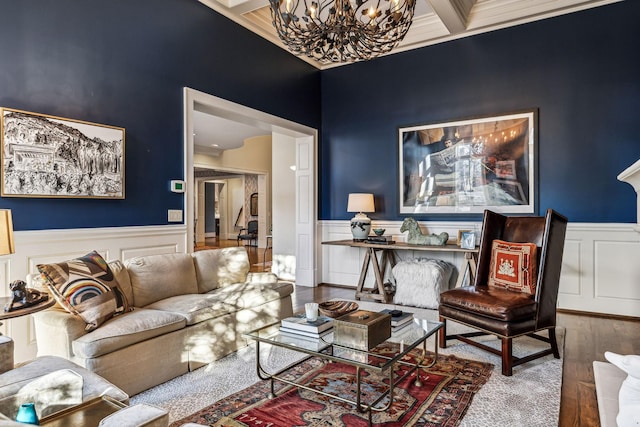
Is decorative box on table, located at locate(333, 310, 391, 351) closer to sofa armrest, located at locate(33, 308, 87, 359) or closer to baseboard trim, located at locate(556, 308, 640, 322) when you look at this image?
sofa armrest, located at locate(33, 308, 87, 359)

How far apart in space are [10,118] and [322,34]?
2.22m

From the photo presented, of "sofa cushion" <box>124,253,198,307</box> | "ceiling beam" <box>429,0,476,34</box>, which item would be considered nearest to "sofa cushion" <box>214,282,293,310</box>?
"sofa cushion" <box>124,253,198,307</box>

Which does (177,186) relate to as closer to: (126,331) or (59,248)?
(59,248)

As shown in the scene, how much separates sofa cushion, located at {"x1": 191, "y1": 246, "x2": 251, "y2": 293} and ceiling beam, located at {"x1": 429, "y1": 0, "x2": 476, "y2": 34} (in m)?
3.26

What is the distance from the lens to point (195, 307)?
9.12 ft

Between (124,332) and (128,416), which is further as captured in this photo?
(124,332)

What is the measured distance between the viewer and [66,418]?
1.26 metres

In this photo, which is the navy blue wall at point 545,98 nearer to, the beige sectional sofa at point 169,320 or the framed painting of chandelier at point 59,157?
the beige sectional sofa at point 169,320

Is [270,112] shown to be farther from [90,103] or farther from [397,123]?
[90,103]

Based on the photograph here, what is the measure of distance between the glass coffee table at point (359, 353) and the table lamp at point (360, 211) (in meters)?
2.52

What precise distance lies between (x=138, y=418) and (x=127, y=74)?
318 centimetres

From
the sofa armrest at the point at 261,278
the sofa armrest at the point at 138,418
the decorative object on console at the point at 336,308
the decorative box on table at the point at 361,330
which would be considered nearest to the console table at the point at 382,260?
the sofa armrest at the point at 261,278

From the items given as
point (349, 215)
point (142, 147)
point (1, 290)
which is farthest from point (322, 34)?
point (349, 215)

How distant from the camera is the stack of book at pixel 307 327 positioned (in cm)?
228
